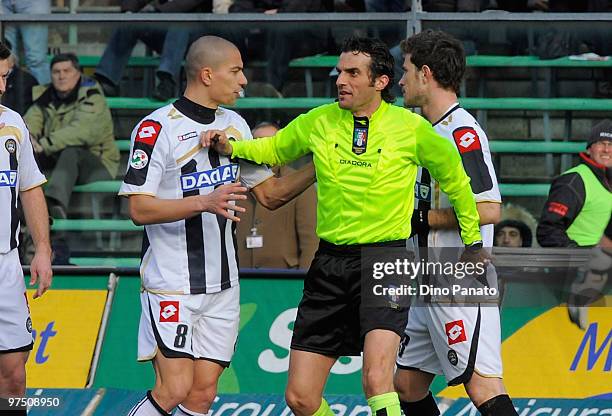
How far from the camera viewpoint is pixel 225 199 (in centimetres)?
641

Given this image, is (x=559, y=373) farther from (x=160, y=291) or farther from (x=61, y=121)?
(x=61, y=121)

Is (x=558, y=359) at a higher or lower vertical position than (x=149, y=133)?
lower

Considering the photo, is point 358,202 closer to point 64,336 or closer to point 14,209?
point 14,209

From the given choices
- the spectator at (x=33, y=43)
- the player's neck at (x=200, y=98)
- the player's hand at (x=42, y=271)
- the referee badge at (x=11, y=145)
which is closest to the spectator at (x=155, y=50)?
the spectator at (x=33, y=43)

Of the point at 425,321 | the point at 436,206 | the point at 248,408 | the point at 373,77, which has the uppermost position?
the point at 373,77

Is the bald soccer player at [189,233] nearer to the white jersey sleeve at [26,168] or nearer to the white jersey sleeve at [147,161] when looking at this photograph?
the white jersey sleeve at [147,161]

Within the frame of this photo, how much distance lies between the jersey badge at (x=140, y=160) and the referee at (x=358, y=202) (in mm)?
861

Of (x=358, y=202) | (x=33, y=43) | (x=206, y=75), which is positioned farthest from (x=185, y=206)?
(x=33, y=43)

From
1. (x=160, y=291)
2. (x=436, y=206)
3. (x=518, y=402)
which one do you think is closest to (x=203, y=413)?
(x=160, y=291)

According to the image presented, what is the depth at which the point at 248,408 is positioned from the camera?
26.8 ft

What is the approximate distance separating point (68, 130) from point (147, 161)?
10.1 ft

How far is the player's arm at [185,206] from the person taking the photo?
21.0 ft

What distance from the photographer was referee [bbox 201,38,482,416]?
6352 millimetres

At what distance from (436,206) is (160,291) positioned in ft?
5.18
